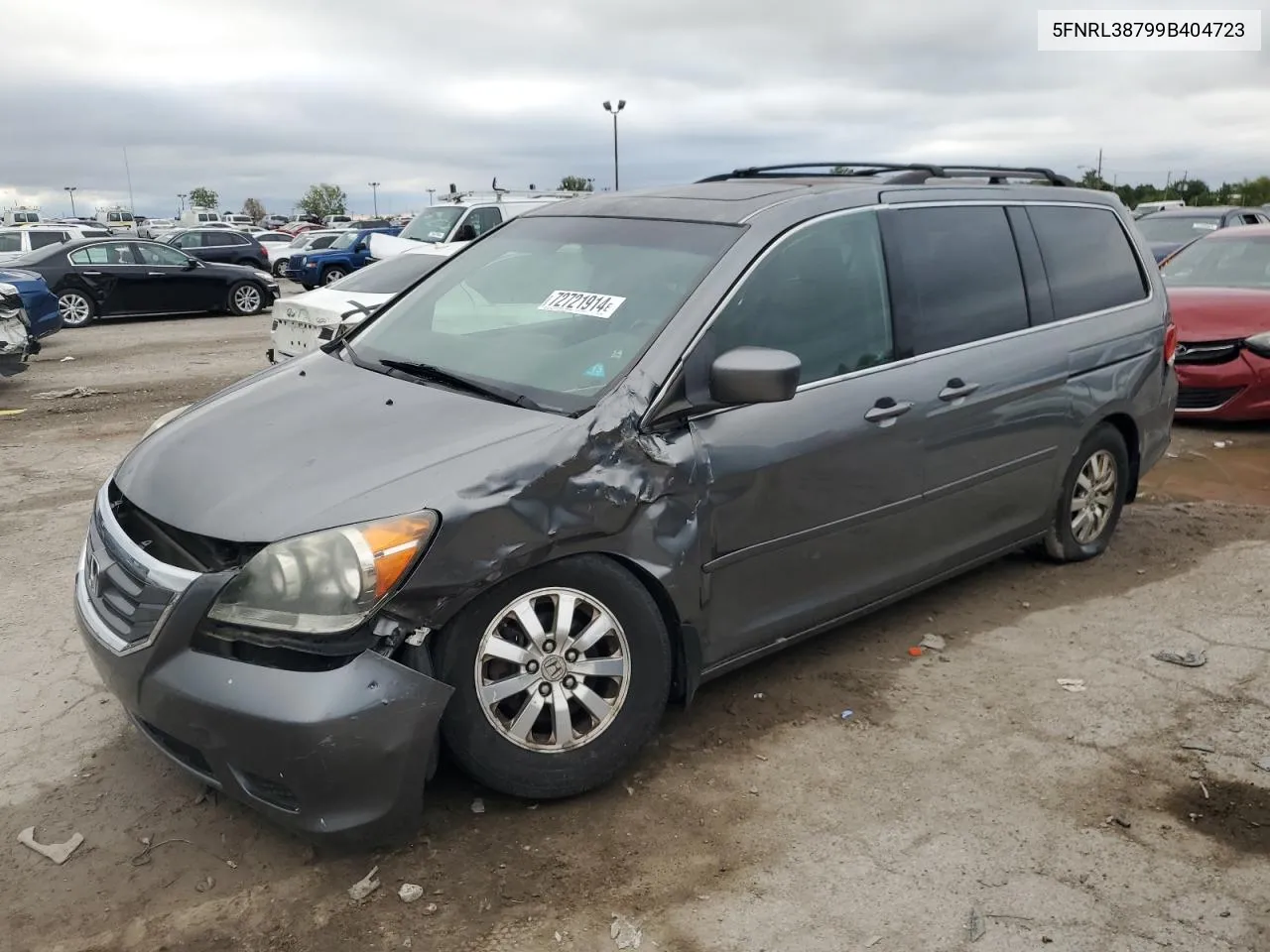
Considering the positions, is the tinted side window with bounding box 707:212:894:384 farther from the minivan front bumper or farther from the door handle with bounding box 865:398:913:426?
the minivan front bumper

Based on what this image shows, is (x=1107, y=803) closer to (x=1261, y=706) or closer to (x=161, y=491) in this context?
(x=1261, y=706)

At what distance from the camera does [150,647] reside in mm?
2838

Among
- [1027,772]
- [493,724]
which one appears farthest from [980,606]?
[493,724]

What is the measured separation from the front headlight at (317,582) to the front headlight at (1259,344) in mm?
7477

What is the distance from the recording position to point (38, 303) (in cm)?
1330

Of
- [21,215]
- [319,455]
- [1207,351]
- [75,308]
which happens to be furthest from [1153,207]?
[21,215]

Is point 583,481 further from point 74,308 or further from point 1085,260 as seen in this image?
point 74,308

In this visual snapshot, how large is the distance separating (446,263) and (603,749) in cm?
229


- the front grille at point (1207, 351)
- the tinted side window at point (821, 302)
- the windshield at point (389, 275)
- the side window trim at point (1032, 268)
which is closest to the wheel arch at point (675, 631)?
the tinted side window at point (821, 302)

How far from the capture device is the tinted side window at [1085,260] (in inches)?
191

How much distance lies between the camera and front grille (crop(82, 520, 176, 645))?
2857mm

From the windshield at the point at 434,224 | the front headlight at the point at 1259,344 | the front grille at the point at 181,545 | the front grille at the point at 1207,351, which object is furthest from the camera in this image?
the windshield at the point at 434,224

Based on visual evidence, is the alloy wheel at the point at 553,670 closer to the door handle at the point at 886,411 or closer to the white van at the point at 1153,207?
the door handle at the point at 886,411

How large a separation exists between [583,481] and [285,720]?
1.01 metres
